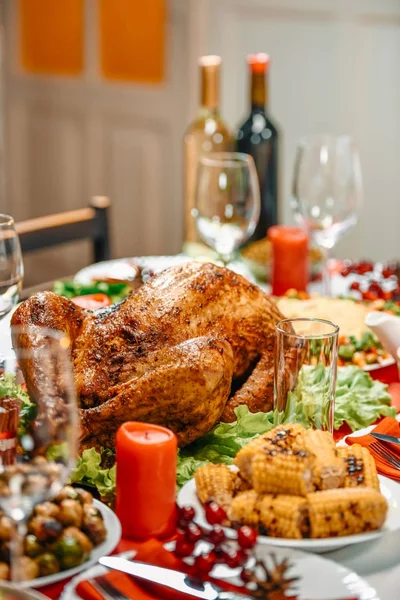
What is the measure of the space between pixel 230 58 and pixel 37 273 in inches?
69.7

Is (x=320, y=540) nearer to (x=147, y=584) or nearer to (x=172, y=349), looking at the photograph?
(x=147, y=584)

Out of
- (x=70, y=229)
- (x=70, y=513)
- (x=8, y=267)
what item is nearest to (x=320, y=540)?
(x=70, y=513)

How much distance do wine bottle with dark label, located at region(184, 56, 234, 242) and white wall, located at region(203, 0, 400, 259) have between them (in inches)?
74.0

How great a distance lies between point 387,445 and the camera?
1357 millimetres

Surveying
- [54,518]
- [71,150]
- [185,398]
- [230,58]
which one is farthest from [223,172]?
[71,150]

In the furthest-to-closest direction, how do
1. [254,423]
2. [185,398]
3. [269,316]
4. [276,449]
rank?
1. [269,316]
2. [254,423]
3. [185,398]
4. [276,449]

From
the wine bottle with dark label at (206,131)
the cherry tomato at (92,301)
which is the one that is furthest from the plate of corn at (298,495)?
the wine bottle with dark label at (206,131)

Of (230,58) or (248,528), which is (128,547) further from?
(230,58)

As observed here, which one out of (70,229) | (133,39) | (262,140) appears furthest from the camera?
(133,39)

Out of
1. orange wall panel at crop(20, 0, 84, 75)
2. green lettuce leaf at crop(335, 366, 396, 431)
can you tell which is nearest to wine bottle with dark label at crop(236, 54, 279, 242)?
green lettuce leaf at crop(335, 366, 396, 431)

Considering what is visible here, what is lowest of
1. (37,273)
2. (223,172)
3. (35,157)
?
(37,273)

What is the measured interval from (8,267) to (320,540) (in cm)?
73

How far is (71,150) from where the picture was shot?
5.23m

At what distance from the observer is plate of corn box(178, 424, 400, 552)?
1.05 meters
